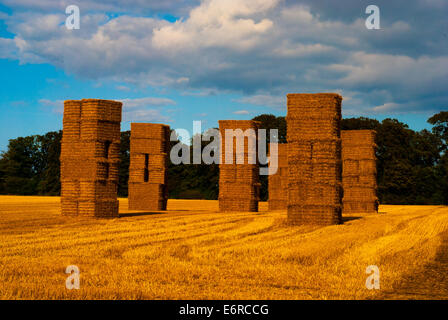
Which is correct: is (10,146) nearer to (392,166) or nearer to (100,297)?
(392,166)

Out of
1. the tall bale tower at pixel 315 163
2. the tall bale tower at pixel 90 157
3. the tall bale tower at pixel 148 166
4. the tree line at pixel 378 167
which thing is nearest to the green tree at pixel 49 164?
the tree line at pixel 378 167

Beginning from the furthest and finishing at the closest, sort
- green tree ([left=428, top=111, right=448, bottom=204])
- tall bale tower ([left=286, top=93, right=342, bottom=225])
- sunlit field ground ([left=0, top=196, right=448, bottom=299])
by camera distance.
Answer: green tree ([left=428, top=111, right=448, bottom=204]), tall bale tower ([left=286, top=93, right=342, bottom=225]), sunlit field ground ([left=0, top=196, right=448, bottom=299])

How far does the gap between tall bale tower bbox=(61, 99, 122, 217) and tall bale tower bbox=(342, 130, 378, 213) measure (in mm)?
13329

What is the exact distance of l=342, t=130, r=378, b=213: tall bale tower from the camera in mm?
26781

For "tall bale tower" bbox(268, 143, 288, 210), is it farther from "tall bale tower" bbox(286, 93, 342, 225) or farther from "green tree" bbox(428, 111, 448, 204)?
"green tree" bbox(428, 111, 448, 204)

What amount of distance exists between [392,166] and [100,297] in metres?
54.0

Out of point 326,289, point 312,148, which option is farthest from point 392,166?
point 326,289

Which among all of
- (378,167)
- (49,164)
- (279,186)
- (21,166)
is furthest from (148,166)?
(21,166)

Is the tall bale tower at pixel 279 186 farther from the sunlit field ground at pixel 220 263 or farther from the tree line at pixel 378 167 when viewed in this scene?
the tree line at pixel 378 167

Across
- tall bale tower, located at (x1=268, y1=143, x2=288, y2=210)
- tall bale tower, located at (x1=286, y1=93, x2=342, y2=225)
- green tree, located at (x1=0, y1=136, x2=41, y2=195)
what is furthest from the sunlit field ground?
green tree, located at (x1=0, y1=136, x2=41, y2=195)

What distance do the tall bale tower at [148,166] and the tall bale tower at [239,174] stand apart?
365 cm

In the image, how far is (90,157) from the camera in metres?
18.6

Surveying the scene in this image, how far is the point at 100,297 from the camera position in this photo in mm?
5852

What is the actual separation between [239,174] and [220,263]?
1638 centimetres
